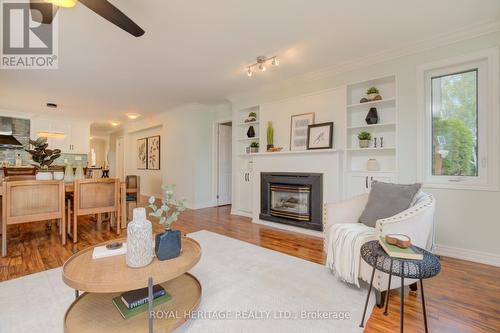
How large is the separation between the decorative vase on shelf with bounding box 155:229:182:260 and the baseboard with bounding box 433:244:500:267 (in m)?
2.98

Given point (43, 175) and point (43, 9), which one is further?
point (43, 175)

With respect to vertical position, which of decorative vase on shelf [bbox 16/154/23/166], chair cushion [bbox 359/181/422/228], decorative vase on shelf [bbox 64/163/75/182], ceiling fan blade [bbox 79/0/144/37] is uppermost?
ceiling fan blade [bbox 79/0/144/37]

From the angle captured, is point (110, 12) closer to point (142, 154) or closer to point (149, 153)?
point (149, 153)

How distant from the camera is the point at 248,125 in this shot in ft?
16.1

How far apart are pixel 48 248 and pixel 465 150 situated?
5.07 metres

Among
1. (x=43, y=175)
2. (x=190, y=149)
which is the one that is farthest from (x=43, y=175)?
(x=190, y=149)

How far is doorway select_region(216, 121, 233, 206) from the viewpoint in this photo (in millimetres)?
5898

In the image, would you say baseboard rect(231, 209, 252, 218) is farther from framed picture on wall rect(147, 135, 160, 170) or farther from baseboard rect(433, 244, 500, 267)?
framed picture on wall rect(147, 135, 160, 170)

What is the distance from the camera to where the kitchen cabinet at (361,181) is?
10.3ft

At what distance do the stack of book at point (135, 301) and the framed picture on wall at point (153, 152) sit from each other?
575 centimetres

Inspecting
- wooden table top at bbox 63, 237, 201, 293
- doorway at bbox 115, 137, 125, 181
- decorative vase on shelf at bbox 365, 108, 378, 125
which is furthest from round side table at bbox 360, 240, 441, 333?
doorway at bbox 115, 137, 125, 181

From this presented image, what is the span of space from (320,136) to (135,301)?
3140mm

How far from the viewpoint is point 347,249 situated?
192 cm

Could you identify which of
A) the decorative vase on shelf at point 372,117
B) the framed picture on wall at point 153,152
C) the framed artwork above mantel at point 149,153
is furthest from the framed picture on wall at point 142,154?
the decorative vase on shelf at point 372,117
